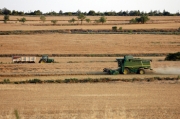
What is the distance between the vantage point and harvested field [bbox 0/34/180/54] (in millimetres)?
58781

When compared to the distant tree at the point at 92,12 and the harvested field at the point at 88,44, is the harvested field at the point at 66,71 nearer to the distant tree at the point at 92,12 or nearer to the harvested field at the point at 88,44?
the harvested field at the point at 88,44

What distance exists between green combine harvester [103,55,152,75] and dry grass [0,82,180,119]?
15.7 ft

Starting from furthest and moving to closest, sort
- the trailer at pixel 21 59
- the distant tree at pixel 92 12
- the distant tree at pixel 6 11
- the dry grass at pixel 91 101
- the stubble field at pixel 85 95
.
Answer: the distant tree at pixel 92 12 → the distant tree at pixel 6 11 → the trailer at pixel 21 59 → the stubble field at pixel 85 95 → the dry grass at pixel 91 101

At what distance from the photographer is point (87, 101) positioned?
21875 mm

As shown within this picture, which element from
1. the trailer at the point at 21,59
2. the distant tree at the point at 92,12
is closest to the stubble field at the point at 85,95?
the trailer at the point at 21,59

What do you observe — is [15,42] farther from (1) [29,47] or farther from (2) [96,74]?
(2) [96,74]

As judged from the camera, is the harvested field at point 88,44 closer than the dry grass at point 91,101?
No

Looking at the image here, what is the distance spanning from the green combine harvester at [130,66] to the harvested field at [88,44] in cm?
2215

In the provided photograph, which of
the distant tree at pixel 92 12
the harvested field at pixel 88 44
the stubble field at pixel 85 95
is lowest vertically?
the harvested field at pixel 88 44

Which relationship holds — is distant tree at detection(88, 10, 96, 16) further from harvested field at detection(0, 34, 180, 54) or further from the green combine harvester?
the green combine harvester

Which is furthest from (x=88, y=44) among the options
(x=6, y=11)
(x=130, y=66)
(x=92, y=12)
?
(x=6, y=11)

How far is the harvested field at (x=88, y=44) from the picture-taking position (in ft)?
193

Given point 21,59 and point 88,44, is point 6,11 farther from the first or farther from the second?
point 21,59

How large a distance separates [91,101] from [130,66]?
1291cm
